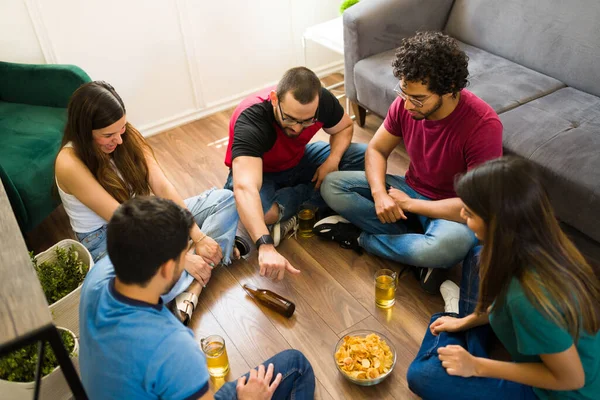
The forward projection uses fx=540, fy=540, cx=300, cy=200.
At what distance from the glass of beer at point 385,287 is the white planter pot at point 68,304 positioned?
1.01 metres

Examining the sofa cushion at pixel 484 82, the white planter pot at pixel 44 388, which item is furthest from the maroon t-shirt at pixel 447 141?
the white planter pot at pixel 44 388

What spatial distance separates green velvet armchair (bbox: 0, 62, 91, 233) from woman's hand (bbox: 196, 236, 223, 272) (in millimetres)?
603

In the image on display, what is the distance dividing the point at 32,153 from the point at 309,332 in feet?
4.50

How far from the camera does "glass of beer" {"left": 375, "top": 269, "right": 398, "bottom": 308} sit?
194 cm

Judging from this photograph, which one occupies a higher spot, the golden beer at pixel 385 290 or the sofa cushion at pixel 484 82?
the sofa cushion at pixel 484 82

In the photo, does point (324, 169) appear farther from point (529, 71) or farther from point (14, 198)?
point (14, 198)

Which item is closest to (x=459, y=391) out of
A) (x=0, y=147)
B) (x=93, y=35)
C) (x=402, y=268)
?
(x=402, y=268)

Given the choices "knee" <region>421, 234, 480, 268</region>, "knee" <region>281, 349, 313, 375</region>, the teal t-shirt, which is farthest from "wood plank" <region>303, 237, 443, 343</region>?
the teal t-shirt

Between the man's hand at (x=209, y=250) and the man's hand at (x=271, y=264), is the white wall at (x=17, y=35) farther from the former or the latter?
the man's hand at (x=271, y=264)

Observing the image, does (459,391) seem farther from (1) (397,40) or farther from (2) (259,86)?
(2) (259,86)

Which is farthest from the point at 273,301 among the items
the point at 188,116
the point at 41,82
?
the point at 188,116

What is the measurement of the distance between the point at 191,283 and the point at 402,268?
822mm

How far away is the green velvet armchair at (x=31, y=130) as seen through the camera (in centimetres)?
216

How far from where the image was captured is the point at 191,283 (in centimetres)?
202
